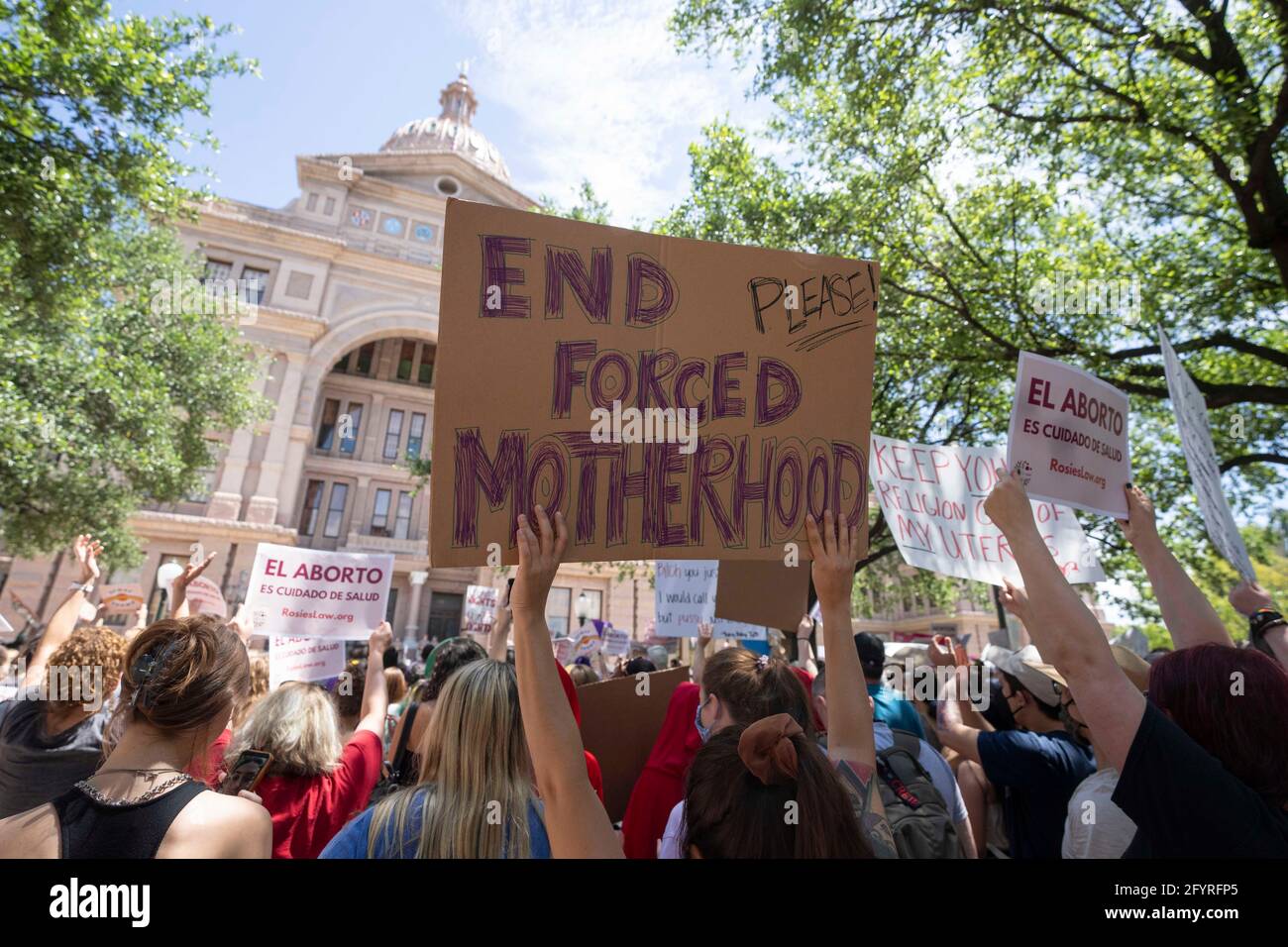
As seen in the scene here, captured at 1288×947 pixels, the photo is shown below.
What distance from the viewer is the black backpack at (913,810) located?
2.35 meters

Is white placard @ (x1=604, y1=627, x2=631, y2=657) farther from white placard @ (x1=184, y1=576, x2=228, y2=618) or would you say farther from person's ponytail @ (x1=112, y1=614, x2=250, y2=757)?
person's ponytail @ (x1=112, y1=614, x2=250, y2=757)

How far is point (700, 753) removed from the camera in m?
1.73

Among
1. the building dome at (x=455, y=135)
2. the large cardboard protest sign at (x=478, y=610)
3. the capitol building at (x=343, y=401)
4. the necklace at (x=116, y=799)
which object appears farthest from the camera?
the building dome at (x=455, y=135)

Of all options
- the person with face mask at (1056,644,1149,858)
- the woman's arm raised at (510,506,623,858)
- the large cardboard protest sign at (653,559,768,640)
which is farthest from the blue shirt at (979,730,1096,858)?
the large cardboard protest sign at (653,559,768,640)

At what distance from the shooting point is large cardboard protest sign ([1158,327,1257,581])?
3.56m

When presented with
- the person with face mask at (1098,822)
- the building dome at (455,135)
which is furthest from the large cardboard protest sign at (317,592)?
the building dome at (455,135)

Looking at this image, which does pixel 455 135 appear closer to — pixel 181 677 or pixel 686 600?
pixel 686 600

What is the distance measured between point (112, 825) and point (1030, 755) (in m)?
3.16

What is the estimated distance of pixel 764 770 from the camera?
4.94ft

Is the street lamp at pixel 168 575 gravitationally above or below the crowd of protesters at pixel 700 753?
above

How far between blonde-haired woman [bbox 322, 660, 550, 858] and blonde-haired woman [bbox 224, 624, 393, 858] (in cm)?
92

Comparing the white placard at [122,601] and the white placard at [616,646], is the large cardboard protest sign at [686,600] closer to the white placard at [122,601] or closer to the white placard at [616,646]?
the white placard at [122,601]

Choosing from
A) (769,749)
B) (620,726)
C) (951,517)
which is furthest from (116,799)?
(951,517)

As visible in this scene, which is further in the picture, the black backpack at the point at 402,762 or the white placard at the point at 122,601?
the white placard at the point at 122,601
